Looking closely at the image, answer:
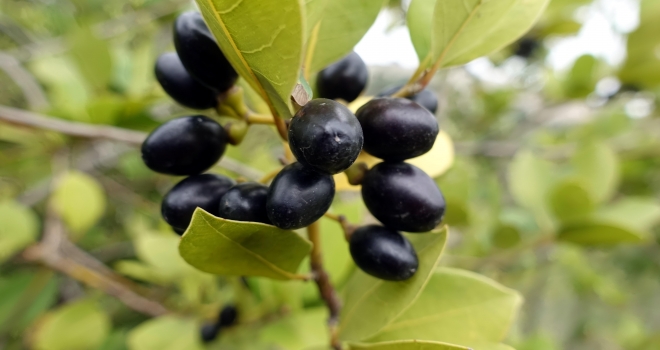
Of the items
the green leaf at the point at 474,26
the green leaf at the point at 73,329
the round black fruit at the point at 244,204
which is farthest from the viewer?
the green leaf at the point at 73,329

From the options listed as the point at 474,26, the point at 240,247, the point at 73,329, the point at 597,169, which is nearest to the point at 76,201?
the point at 73,329

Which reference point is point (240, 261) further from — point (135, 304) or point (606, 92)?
point (606, 92)

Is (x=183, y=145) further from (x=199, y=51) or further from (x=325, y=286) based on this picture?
(x=325, y=286)

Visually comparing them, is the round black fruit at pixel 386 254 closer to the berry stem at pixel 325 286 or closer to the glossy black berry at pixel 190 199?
the berry stem at pixel 325 286

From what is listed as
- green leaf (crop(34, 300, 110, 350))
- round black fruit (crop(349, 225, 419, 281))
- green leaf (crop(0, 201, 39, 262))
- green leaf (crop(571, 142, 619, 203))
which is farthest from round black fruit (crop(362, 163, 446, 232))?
green leaf (crop(0, 201, 39, 262))

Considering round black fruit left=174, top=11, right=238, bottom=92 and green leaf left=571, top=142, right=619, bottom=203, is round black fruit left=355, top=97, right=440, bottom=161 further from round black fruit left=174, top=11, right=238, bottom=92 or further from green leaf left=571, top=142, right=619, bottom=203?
green leaf left=571, top=142, right=619, bottom=203

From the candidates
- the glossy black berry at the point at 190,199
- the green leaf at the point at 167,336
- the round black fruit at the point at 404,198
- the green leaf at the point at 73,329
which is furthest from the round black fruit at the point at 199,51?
the green leaf at the point at 73,329
